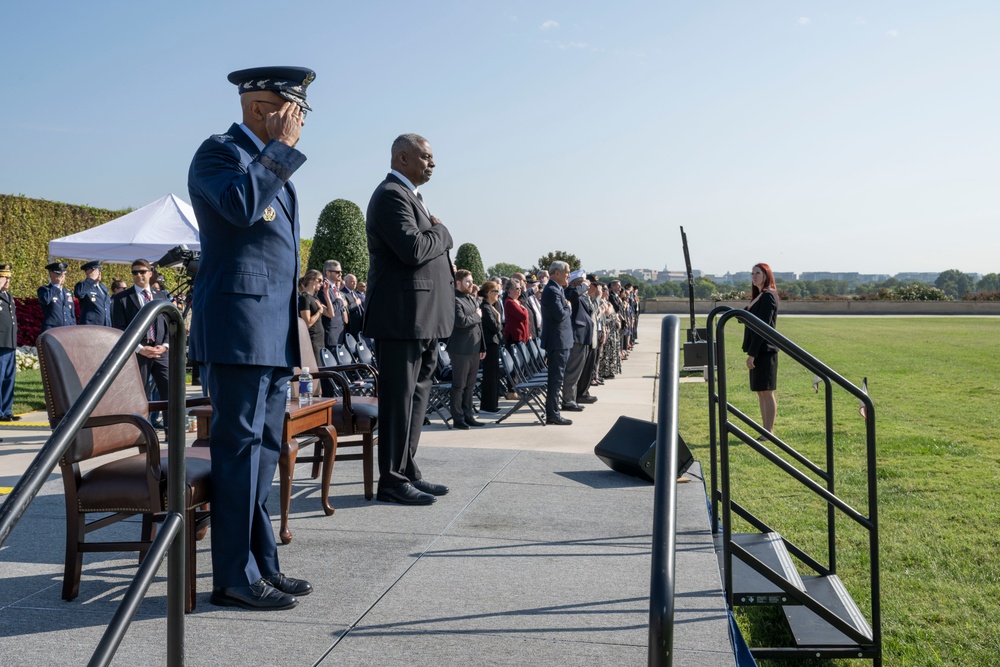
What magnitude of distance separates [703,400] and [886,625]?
9560 mm

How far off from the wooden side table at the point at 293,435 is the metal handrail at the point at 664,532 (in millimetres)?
2587

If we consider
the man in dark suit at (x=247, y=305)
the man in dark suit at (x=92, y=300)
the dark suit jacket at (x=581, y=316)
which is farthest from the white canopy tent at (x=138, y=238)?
the man in dark suit at (x=247, y=305)

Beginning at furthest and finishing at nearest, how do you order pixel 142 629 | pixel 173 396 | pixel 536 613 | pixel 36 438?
pixel 36 438
pixel 536 613
pixel 142 629
pixel 173 396

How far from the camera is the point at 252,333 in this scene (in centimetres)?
353

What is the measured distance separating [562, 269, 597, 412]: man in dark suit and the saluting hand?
8435mm

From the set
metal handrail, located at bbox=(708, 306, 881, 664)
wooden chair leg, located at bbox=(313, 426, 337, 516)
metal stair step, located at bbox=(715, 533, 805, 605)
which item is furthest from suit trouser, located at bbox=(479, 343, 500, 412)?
metal handrail, located at bbox=(708, 306, 881, 664)

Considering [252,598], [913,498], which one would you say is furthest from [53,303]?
[913,498]

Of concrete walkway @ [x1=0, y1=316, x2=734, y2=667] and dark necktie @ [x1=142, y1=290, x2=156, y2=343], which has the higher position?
dark necktie @ [x1=142, y1=290, x2=156, y2=343]

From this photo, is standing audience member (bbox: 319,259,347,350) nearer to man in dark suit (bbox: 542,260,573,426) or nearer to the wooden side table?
man in dark suit (bbox: 542,260,573,426)

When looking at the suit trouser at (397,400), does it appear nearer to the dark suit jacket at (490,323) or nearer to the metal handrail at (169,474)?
the metal handrail at (169,474)

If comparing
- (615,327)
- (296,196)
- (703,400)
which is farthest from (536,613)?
(615,327)

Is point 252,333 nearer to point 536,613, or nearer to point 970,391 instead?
point 536,613

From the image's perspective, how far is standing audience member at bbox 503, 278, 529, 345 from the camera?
13016mm

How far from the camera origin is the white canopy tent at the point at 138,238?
1417 cm
